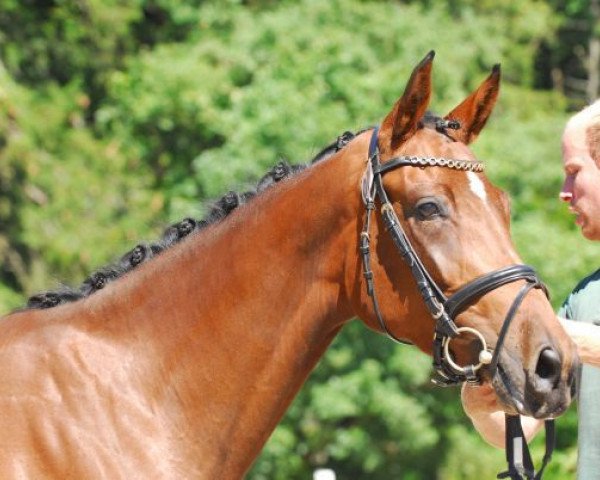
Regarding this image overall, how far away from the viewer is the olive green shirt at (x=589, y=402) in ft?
12.1

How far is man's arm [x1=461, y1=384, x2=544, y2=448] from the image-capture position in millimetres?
3716

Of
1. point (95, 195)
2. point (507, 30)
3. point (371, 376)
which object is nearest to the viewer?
point (371, 376)

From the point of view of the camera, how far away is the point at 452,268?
3.30 meters

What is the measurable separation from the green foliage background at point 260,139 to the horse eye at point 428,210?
658 cm

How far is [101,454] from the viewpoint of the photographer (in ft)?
10.8

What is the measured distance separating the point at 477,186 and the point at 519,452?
90 cm

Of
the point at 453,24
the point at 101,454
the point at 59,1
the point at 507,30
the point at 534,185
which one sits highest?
the point at 59,1

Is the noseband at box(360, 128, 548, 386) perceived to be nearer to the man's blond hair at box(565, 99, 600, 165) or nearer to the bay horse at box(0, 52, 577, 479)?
the bay horse at box(0, 52, 577, 479)

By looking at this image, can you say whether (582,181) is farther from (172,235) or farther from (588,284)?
(172,235)

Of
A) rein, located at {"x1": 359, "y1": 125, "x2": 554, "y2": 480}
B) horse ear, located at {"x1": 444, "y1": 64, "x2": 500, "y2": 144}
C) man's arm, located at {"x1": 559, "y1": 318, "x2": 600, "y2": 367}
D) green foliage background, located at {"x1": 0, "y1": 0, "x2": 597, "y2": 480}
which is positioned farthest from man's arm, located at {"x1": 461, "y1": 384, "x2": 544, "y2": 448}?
green foliage background, located at {"x1": 0, "y1": 0, "x2": 597, "y2": 480}

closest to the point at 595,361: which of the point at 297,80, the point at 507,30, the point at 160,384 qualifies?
the point at 160,384

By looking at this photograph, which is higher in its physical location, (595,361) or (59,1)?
(59,1)

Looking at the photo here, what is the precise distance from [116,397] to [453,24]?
11636 millimetres

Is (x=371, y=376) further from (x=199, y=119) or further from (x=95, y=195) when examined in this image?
(x=95, y=195)
